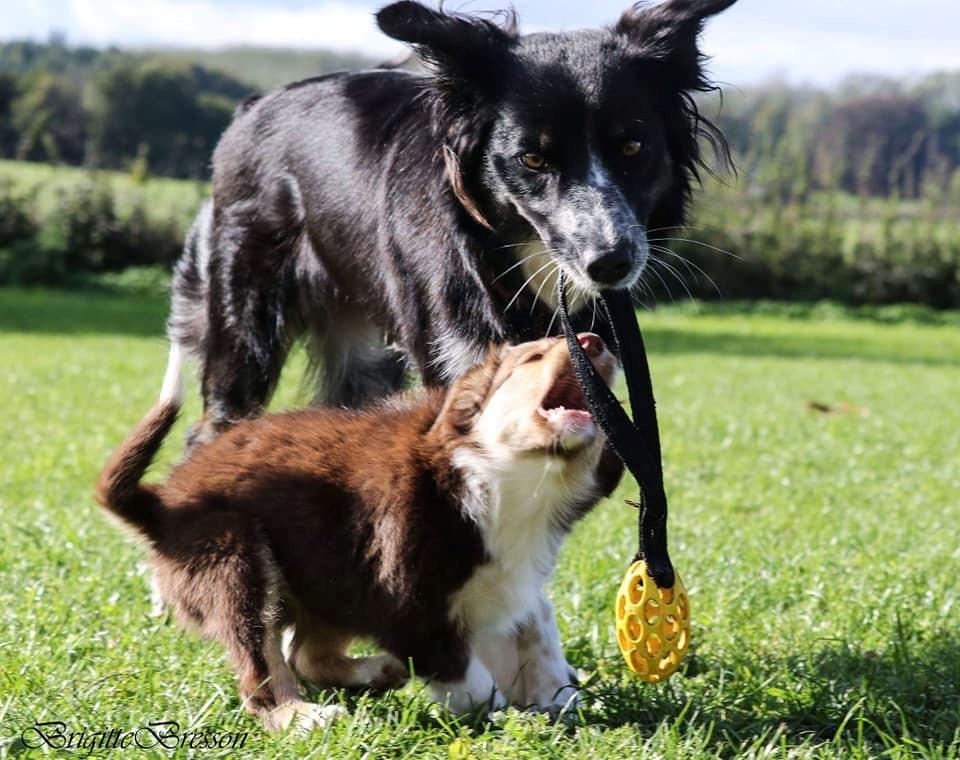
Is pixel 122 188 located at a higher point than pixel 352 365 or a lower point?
lower

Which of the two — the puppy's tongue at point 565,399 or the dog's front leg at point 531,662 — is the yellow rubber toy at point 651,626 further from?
the puppy's tongue at point 565,399

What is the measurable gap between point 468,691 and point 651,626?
53 centimetres

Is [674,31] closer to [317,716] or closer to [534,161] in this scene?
[534,161]

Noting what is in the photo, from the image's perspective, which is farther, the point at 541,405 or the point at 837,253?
the point at 837,253

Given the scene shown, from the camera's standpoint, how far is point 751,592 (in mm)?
4273

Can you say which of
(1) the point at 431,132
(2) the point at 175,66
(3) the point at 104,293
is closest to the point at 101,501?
(1) the point at 431,132

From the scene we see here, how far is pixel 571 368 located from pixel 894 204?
21.4 metres

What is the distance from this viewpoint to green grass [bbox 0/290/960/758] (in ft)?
9.80

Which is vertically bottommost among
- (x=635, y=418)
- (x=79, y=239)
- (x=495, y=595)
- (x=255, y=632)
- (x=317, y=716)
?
(x=79, y=239)

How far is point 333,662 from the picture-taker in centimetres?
348

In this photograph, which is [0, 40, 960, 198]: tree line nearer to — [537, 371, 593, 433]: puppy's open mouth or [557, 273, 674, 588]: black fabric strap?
[557, 273, 674, 588]: black fabric strap

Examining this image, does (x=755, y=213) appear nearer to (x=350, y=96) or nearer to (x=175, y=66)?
(x=175, y=66)

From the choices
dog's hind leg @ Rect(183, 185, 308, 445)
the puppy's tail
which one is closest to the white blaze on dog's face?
the puppy's tail

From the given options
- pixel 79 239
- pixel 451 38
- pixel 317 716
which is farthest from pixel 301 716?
pixel 79 239
